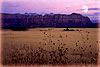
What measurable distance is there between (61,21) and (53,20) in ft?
0.54

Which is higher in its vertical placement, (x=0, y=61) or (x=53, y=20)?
(x=53, y=20)

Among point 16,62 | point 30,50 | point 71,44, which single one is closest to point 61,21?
point 71,44

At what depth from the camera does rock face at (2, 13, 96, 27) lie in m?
5.22

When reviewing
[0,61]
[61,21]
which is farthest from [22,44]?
[61,21]

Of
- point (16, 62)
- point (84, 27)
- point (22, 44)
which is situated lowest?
point (16, 62)

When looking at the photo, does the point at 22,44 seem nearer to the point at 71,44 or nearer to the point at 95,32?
the point at 71,44

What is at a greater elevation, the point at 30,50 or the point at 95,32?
the point at 95,32

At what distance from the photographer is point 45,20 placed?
5.29 metres

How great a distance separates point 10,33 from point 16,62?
60 cm

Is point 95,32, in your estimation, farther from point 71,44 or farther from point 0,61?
point 0,61

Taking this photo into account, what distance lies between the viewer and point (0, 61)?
512cm

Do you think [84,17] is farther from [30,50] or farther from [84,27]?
[30,50]

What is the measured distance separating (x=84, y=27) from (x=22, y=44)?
127 centimetres

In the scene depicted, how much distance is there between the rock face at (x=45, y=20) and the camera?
17.1 feet
